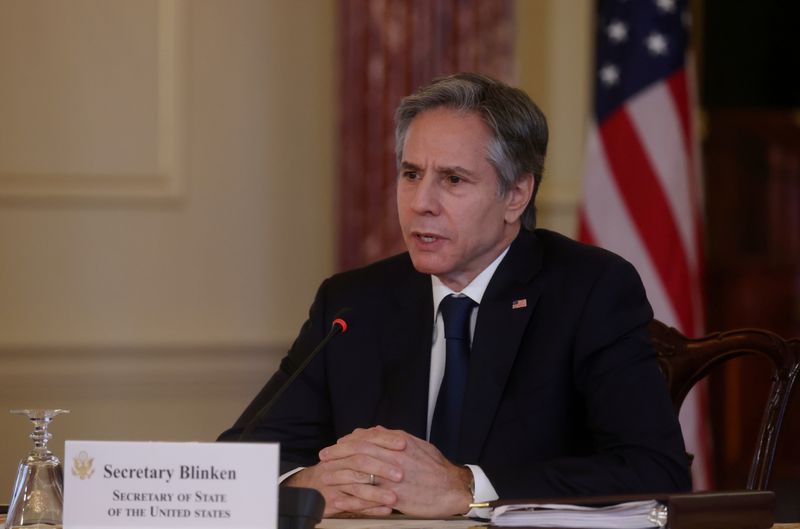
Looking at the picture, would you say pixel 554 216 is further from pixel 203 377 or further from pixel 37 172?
pixel 37 172

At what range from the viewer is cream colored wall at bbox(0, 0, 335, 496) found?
439 cm

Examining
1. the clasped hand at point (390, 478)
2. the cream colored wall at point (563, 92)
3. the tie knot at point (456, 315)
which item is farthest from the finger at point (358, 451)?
the cream colored wall at point (563, 92)

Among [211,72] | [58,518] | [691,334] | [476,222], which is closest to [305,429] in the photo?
[476,222]

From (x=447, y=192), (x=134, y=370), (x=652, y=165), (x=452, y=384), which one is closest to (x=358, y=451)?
(x=452, y=384)

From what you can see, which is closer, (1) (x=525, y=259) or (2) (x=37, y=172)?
(1) (x=525, y=259)

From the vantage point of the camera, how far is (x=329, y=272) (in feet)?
15.2

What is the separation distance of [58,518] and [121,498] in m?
0.19

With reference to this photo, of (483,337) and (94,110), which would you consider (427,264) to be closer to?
(483,337)

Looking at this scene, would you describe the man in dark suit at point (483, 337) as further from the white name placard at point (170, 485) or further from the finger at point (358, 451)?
the white name placard at point (170, 485)

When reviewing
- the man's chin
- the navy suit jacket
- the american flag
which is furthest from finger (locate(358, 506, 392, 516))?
the american flag

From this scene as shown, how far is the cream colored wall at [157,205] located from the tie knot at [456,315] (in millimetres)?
2136

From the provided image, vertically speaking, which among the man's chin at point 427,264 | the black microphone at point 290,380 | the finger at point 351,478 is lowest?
the finger at point 351,478

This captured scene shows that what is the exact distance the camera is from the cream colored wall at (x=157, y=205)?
4.39m

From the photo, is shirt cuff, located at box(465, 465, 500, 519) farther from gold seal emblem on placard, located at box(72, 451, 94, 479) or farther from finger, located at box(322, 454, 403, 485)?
gold seal emblem on placard, located at box(72, 451, 94, 479)
